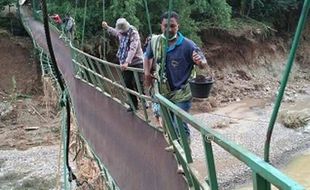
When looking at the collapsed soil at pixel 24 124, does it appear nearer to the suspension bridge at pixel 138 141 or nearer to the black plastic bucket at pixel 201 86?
the suspension bridge at pixel 138 141

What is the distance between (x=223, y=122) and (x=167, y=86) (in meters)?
10.0

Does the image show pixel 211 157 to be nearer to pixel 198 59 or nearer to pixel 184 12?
pixel 198 59

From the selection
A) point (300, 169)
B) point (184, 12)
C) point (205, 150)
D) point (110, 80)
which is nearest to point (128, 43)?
point (110, 80)

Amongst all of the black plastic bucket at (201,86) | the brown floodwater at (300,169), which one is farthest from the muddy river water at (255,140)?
the black plastic bucket at (201,86)

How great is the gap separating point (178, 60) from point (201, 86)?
0.46 metres

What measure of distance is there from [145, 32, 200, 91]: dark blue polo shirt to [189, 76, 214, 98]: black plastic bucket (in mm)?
370

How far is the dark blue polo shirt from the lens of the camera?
328 centimetres

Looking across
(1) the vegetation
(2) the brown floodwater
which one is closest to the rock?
(1) the vegetation

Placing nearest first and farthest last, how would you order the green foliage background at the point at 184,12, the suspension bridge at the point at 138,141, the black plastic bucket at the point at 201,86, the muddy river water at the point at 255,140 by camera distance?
the suspension bridge at the point at 138,141 → the black plastic bucket at the point at 201,86 → the muddy river water at the point at 255,140 → the green foliage background at the point at 184,12

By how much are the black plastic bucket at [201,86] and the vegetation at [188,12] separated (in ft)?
23.2

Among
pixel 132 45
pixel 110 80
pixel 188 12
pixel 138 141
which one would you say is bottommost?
pixel 188 12

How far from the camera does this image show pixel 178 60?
3.29 meters

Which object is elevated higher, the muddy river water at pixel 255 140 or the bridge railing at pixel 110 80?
the bridge railing at pixel 110 80

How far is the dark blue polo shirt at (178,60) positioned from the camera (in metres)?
3.28
